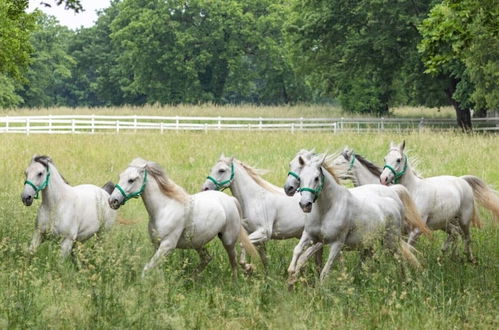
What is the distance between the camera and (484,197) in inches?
541

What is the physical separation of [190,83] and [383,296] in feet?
207

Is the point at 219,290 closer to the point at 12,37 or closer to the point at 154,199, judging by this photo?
the point at 154,199

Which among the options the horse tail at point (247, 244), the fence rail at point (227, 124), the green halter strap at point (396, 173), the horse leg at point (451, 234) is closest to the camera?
the horse tail at point (247, 244)

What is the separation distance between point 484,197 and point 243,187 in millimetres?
4359

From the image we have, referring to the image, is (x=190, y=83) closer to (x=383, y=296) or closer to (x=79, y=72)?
(x=79, y=72)

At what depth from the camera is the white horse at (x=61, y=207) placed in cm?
1073

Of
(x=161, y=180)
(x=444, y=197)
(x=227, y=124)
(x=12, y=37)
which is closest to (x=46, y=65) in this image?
(x=227, y=124)

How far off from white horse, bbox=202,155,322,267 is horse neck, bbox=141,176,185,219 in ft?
4.80

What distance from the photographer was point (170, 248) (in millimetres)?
10000

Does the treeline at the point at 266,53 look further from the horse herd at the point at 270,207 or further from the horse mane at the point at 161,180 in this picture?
the horse mane at the point at 161,180

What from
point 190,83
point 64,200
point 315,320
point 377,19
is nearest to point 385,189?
point 315,320

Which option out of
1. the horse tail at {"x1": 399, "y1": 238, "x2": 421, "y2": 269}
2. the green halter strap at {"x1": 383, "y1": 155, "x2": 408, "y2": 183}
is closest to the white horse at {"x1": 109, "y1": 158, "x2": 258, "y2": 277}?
the horse tail at {"x1": 399, "y1": 238, "x2": 421, "y2": 269}

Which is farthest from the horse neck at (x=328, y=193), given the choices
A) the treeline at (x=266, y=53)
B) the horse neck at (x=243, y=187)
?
the treeline at (x=266, y=53)

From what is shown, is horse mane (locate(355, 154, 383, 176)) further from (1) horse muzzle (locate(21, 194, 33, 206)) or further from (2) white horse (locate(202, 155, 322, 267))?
(1) horse muzzle (locate(21, 194, 33, 206))
